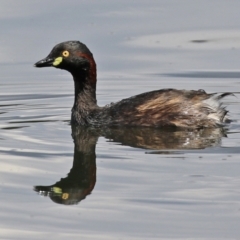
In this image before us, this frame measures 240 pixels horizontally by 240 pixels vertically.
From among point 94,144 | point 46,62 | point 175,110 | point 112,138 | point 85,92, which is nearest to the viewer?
point 94,144

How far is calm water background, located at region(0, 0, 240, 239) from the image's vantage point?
7.10 m

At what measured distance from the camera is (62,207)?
752cm

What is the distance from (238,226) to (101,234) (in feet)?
3.27

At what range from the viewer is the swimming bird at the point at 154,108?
10.1m

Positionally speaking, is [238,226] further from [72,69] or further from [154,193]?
[72,69]

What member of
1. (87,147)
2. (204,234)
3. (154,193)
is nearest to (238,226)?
(204,234)

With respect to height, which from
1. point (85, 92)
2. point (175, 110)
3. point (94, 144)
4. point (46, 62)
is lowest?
point (94, 144)

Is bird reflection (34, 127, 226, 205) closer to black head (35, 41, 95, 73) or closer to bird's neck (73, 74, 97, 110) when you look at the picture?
bird's neck (73, 74, 97, 110)

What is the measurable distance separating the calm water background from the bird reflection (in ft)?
0.23

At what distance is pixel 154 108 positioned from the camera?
33.5 feet

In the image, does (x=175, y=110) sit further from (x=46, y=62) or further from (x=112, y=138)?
(x=46, y=62)

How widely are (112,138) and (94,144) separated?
0.86ft

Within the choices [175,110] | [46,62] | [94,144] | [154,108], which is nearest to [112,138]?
[94,144]

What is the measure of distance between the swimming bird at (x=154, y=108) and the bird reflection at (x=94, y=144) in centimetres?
11
